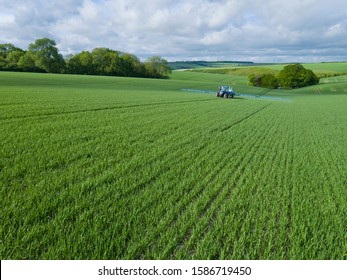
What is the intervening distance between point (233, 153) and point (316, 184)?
9.38 feet

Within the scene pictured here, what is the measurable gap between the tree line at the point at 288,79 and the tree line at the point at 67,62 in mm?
41350

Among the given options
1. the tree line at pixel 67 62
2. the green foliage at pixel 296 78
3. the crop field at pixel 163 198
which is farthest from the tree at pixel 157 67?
the crop field at pixel 163 198

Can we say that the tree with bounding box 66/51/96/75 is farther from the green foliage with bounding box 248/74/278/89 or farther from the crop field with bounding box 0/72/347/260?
the crop field with bounding box 0/72/347/260

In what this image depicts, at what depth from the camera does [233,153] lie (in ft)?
27.1

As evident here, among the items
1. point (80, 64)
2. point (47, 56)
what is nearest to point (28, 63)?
point (47, 56)

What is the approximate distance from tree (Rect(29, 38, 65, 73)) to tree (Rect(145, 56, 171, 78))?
33.3 metres

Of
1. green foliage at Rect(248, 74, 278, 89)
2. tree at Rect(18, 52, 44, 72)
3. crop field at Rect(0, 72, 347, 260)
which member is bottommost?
crop field at Rect(0, 72, 347, 260)

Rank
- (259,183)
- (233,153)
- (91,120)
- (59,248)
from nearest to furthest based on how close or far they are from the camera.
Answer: (59,248) → (259,183) → (233,153) → (91,120)

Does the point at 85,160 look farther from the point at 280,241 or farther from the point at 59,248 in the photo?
the point at 280,241

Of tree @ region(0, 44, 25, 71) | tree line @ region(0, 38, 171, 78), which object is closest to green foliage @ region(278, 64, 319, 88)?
tree line @ region(0, 38, 171, 78)

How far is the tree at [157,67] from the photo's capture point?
9756 cm

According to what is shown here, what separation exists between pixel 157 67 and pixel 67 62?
123ft

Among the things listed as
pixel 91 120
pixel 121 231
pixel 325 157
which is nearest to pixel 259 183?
pixel 121 231

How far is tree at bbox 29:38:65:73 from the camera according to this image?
7931 cm
